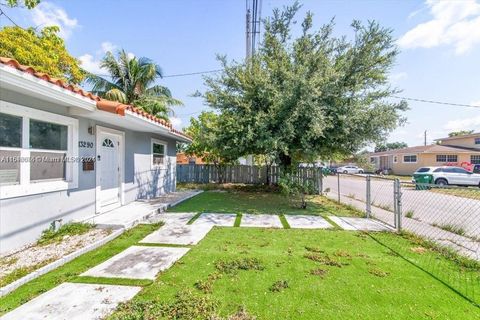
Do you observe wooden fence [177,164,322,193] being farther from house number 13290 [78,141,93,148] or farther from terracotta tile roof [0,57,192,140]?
house number 13290 [78,141,93,148]

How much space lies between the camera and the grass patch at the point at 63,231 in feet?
15.7

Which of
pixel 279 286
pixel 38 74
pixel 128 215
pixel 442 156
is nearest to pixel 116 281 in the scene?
pixel 279 286

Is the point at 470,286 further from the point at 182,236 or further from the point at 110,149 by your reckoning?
the point at 110,149

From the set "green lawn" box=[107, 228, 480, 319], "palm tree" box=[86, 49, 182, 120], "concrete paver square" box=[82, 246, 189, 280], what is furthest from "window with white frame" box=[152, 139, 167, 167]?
"palm tree" box=[86, 49, 182, 120]

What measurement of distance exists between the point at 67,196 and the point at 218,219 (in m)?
3.56

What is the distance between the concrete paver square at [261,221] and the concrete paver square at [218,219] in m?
0.32

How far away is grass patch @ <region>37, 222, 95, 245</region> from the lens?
4.79 m

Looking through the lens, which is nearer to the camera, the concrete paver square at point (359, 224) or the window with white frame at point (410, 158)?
the concrete paver square at point (359, 224)

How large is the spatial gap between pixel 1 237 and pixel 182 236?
2.92 meters

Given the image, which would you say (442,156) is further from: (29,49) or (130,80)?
(29,49)

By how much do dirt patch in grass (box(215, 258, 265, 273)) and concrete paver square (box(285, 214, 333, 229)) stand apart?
2.48 m

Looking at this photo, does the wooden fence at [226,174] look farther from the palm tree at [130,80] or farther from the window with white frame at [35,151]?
the window with white frame at [35,151]

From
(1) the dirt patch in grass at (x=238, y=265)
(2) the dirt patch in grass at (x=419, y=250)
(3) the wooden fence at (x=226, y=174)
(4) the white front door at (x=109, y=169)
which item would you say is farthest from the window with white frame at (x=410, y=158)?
(1) the dirt patch in grass at (x=238, y=265)

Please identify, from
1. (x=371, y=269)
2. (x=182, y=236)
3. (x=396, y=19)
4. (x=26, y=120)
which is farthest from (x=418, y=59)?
(x=26, y=120)
